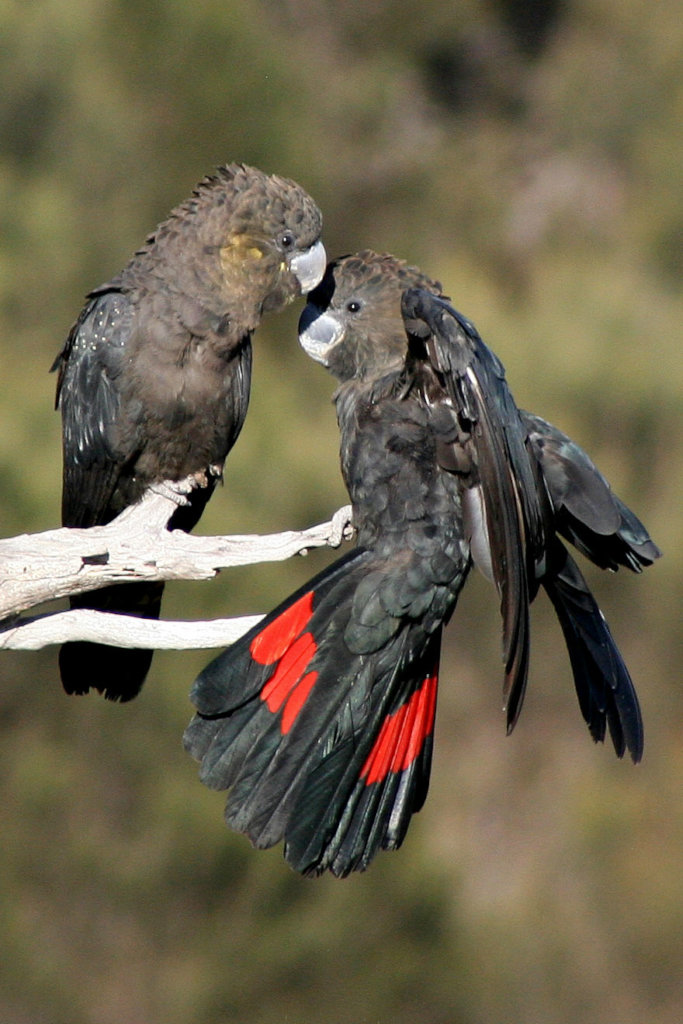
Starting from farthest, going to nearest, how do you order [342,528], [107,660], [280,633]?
[107,660] → [342,528] → [280,633]

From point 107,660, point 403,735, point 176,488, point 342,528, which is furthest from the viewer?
point 107,660

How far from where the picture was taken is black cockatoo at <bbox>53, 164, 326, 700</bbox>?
3346 millimetres

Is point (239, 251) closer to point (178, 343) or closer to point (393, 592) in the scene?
point (178, 343)

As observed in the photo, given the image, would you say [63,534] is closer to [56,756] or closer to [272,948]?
[56,756]

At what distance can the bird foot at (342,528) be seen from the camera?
319 cm

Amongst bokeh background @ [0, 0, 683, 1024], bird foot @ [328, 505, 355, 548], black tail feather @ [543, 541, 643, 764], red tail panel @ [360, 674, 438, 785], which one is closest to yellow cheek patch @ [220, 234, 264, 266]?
bird foot @ [328, 505, 355, 548]

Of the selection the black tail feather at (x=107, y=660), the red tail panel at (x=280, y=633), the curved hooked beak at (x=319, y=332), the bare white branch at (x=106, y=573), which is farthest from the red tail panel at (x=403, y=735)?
the curved hooked beak at (x=319, y=332)

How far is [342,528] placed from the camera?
10.6 feet

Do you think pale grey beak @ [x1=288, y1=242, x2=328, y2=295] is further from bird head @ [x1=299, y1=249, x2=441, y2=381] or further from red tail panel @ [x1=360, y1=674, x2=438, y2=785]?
red tail panel @ [x1=360, y1=674, x2=438, y2=785]

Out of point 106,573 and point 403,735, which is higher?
point 106,573

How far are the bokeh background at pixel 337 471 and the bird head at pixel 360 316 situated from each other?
3.08 meters

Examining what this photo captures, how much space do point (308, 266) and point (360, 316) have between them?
0.77ft

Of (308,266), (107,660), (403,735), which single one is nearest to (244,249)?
(308,266)

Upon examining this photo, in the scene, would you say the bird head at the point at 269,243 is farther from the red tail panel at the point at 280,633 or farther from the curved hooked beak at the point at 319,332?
the red tail panel at the point at 280,633
